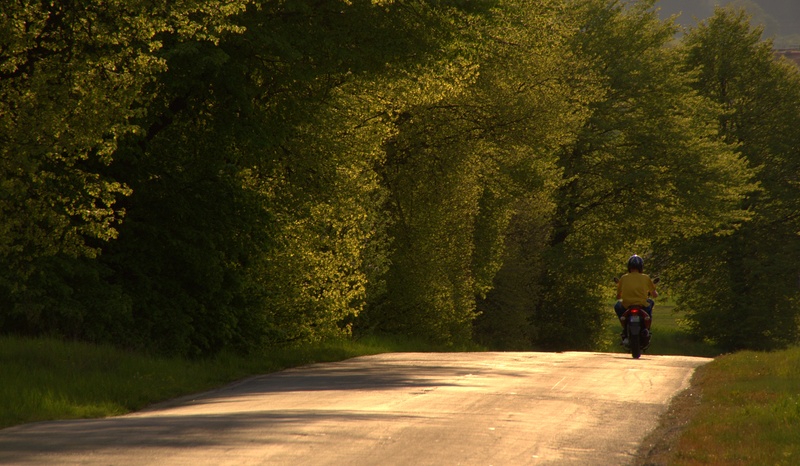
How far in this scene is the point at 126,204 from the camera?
21922mm

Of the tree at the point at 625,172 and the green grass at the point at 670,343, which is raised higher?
the tree at the point at 625,172

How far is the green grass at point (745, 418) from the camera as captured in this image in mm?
10969

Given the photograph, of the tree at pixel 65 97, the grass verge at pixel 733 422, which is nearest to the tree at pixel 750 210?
the grass verge at pixel 733 422

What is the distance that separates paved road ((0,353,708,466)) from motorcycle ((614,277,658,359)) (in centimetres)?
436

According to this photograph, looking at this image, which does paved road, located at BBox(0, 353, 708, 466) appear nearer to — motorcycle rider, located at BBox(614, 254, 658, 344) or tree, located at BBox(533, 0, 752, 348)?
motorcycle rider, located at BBox(614, 254, 658, 344)

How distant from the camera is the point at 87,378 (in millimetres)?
16891

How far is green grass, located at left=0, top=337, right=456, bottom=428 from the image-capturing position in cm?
1487

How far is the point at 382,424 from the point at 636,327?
13.4 metres

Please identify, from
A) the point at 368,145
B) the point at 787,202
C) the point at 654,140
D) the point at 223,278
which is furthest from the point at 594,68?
the point at 223,278

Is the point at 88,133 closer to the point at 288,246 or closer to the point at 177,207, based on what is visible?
the point at 177,207

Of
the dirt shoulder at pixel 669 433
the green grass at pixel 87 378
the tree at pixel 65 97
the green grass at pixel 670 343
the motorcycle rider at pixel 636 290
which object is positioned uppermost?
the tree at pixel 65 97

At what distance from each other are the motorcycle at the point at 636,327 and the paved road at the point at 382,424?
436 centimetres

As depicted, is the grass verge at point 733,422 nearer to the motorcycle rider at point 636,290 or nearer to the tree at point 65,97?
the motorcycle rider at point 636,290

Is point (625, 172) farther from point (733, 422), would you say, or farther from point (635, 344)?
point (733, 422)
